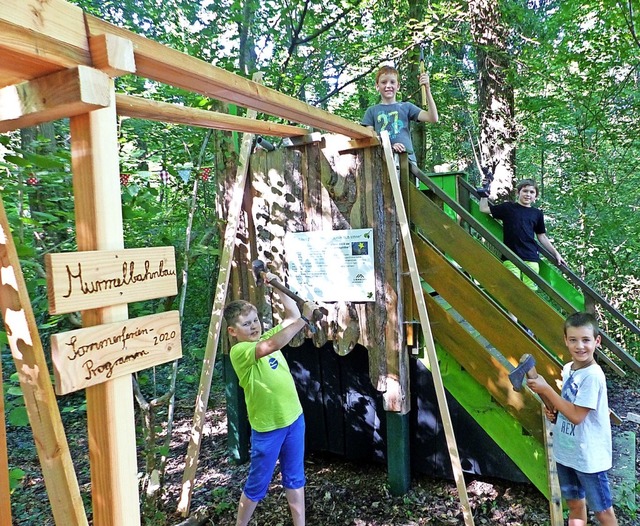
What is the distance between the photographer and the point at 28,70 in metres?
1.21

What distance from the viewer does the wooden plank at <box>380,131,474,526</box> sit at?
294 centimetres

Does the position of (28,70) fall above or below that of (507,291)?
above

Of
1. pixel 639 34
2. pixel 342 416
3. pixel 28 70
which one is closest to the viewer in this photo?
pixel 28 70

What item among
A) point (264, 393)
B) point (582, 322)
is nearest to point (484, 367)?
point (582, 322)

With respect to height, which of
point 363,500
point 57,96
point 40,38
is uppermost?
point 40,38

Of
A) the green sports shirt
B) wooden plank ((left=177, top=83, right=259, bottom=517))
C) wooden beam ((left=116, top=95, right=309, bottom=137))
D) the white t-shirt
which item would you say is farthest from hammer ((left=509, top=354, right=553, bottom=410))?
wooden plank ((left=177, top=83, right=259, bottom=517))

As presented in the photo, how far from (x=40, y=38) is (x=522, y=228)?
3.94 m

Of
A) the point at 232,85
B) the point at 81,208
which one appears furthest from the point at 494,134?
the point at 81,208

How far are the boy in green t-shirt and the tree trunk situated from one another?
12.4 ft

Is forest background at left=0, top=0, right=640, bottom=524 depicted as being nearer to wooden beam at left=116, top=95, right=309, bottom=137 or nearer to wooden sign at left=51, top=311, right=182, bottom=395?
wooden beam at left=116, top=95, right=309, bottom=137

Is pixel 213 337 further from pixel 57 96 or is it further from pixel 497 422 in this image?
pixel 57 96

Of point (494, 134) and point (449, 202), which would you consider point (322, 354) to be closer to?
point (449, 202)

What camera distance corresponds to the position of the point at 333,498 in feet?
12.0

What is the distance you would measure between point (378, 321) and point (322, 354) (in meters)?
0.95
